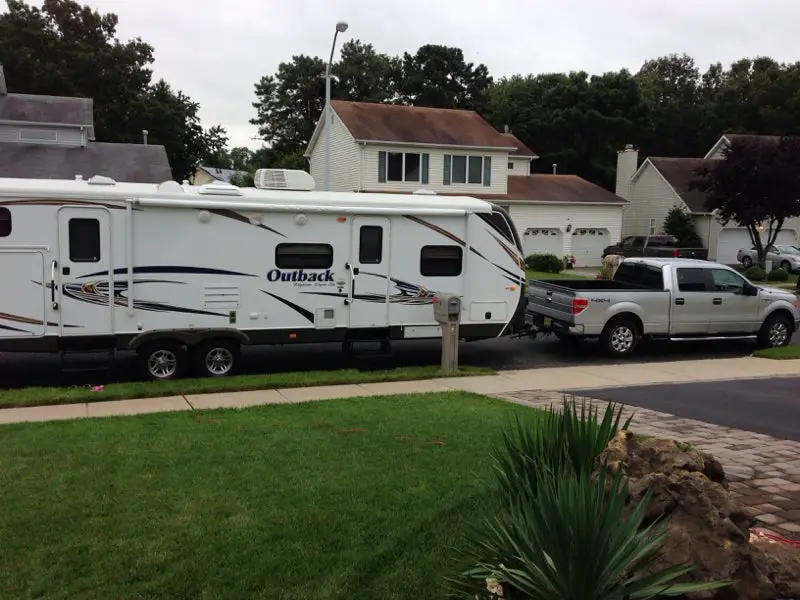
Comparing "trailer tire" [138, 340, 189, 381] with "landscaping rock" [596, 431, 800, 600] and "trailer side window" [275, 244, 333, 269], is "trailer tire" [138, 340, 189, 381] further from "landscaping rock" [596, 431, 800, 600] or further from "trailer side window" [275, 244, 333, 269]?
"landscaping rock" [596, 431, 800, 600]

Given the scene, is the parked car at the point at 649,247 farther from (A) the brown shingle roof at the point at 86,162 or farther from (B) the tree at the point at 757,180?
(A) the brown shingle roof at the point at 86,162

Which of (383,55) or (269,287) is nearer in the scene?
(269,287)

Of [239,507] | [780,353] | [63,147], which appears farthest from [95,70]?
[239,507]

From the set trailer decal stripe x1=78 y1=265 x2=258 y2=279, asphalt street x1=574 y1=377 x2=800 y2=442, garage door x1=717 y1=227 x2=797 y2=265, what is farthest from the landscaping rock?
garage door x1=717 y1=227 x2=797 y2=265

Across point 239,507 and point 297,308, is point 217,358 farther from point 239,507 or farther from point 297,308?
point 239,507

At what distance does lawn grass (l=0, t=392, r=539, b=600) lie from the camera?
3.91 metres

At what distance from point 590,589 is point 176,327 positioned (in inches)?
Result: 355

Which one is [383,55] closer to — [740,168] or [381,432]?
[740,168]

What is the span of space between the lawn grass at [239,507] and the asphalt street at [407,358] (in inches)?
149

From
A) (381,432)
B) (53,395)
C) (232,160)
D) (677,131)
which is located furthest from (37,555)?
(232,160)

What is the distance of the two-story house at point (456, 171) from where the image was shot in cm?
A: 3266

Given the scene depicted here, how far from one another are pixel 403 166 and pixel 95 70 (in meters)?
30.7

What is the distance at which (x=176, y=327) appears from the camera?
1085 cm

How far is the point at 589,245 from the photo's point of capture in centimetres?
3894
